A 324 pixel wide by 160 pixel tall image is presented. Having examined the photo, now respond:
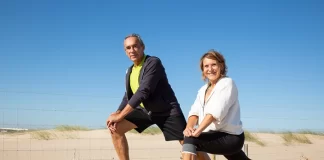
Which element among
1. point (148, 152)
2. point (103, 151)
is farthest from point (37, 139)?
point (148, 152)

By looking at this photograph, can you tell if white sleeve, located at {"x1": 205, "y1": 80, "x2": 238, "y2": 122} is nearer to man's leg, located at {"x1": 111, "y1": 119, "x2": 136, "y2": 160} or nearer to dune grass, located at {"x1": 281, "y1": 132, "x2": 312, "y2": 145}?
man's leg, located at {"x1": 111, "y1": 119, "x2": 136, "y2": 160}

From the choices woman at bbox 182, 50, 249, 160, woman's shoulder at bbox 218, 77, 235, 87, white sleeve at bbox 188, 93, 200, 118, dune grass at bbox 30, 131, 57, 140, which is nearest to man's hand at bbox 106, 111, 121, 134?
white sleeve at bbox 188, 93, 200, 118

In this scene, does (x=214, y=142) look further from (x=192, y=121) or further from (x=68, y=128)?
(x=68, y=128)

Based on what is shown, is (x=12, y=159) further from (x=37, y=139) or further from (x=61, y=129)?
(x=61, y=129)

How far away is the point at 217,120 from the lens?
127 inches

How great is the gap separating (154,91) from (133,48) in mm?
507

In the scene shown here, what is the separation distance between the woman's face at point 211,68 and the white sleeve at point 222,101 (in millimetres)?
174

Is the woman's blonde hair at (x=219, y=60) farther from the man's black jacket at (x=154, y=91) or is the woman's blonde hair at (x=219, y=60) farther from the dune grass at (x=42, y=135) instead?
the dune grass at (x=42, y=135)

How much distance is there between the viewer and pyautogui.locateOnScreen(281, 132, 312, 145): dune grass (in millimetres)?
14800

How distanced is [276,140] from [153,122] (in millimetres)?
11516

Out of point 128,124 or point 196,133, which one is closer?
point 196,133

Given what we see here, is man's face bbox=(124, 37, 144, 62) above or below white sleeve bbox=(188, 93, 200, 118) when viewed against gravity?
above

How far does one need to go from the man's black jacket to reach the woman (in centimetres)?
82

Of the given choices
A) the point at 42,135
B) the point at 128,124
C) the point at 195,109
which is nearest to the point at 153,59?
the point at 128,124
